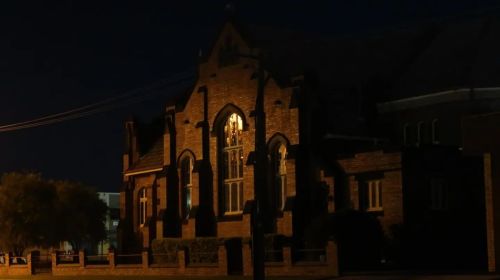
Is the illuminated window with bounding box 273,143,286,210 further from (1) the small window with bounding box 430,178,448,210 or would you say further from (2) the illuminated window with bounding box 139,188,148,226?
(2) the illuminated window with bounding box 139,188,148,226

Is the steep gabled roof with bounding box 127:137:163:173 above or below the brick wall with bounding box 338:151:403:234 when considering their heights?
above

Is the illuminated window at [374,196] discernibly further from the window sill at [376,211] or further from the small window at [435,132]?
the small window at [435,132]

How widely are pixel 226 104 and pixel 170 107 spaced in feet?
18.7

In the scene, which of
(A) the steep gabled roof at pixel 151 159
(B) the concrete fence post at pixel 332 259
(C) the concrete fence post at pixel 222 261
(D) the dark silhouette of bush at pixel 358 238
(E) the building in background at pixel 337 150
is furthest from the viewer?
(A) the steep gabled roof at pixel 151 159

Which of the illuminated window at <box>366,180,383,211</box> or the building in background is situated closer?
the building in background

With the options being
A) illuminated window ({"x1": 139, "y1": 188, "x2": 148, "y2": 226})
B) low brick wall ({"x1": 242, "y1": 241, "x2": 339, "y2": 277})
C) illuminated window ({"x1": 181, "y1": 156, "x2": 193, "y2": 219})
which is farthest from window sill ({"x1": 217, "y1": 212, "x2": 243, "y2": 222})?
low brick wall ({"x1": 242, "y1": 241, "x2": 339, "y2": 277})

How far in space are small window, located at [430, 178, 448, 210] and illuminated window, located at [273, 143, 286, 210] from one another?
27.2ft

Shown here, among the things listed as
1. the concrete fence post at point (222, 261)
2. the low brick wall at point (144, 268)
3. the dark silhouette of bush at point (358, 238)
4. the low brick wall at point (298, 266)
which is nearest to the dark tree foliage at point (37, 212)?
the low brick wall at point (144, 268)

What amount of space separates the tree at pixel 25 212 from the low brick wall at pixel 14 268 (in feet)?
30.2

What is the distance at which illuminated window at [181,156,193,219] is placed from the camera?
5603cm

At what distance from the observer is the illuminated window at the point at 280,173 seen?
50281mm

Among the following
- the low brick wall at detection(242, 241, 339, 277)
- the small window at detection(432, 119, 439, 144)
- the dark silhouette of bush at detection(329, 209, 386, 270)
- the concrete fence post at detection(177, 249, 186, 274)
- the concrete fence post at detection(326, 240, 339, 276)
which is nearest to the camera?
the concrete fence post at detection(326, 240, 339, 276)

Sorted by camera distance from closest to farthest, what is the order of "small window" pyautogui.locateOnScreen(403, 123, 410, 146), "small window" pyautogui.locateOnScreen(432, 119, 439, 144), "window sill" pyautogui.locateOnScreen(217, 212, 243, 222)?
"small window" pyautogui.locateOnScreen(432, 119, 439, 144)
"window sill" pyautogui.locateOnScreen(217, 212, 243, 222)
"small window" pyautogui.locateOnScreen(403, 123, 410, 146)

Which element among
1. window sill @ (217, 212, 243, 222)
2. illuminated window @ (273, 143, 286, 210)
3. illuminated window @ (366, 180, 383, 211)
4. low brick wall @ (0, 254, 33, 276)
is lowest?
low brick wall @ (0, 254, 33, 276)
